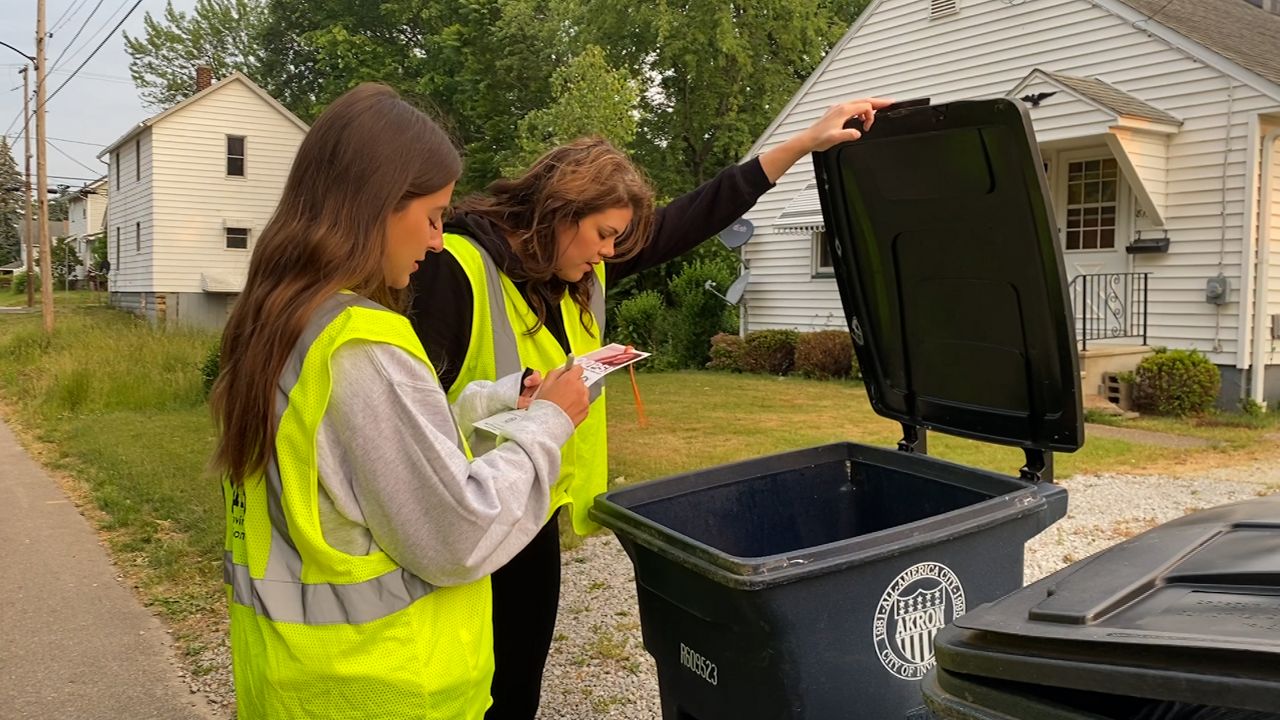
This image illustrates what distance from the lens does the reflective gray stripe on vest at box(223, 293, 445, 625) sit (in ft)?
5.10

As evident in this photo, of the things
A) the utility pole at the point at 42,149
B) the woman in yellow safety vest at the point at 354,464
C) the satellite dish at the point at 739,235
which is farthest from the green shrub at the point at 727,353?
the woman in yellow safety vest at the point at 354,464

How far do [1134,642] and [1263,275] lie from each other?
1105 cm

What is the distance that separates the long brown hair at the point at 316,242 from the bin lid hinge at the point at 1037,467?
1.55 m

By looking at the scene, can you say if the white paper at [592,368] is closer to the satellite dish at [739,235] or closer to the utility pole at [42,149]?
the satellite dish at [739,235]

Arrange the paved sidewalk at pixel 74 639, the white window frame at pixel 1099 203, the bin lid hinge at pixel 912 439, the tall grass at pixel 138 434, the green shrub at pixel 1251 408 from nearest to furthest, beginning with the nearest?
1. the bin lid hinge at pixel 912 439
2. the paved sidewalk at pixel 74 639
3. the tall grass at pixel 138 434
4. the green shrub at pixel 1251 408
5. the white window frame at pixel 1099 203

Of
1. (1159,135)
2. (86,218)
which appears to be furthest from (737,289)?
(86,218)

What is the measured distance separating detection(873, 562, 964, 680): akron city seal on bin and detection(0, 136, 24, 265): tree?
188 feet

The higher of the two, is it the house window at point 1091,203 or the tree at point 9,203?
the tree at point 9,203

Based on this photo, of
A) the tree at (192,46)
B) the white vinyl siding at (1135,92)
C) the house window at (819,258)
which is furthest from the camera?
the tree at (192,46)

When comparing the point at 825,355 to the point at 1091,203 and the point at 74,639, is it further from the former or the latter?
the point at 74,639

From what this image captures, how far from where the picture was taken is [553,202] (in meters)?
2.32

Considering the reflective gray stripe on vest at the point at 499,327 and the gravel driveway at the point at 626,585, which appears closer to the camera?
the reflective gray stripe on vest at the point at 499,327

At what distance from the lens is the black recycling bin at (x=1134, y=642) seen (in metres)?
1.09

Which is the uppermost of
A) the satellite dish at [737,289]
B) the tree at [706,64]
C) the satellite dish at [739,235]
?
the tree at [706,64]
